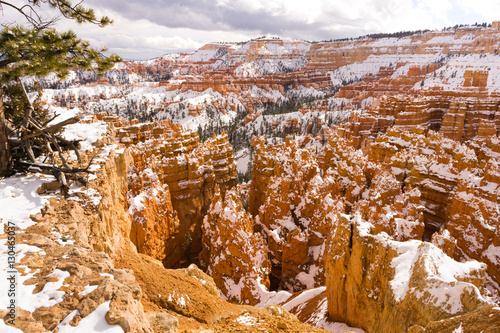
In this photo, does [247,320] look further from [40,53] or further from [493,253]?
[493,253]

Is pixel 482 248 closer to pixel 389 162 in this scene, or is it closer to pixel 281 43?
pixel 389 162

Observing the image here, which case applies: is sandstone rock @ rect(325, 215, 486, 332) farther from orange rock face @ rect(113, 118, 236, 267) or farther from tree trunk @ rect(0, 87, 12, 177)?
Answer: orange rock face @ rect(113, 118, 236, 267)

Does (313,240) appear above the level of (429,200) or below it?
below

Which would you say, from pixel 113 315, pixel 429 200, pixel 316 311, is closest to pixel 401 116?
pixel 429 200

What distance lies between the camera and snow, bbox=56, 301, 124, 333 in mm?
2947

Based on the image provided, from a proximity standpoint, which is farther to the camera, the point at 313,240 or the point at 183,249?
the point at 183,249

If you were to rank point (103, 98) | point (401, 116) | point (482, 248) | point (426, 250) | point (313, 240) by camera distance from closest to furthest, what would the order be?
point (426, 250) → point (482, 248) → point (313, 240) → point (401, 116) → point (103, 98)

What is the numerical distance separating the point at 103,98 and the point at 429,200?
108924 millimetres

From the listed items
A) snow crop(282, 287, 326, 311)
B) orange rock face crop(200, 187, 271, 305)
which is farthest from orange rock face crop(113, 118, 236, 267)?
snow crop(282, 287, 326, 311)

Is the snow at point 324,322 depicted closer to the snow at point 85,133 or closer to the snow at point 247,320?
the snow at point 247,320

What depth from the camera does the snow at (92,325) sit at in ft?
9.67

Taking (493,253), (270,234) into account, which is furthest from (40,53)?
(493,253)

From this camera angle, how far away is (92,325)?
9.81 feet

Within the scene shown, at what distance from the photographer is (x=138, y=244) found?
14.4 metres
